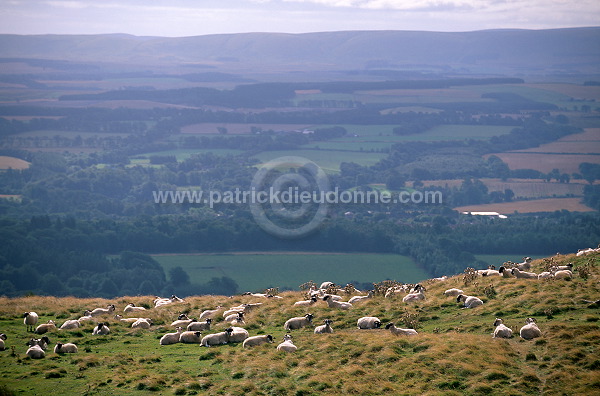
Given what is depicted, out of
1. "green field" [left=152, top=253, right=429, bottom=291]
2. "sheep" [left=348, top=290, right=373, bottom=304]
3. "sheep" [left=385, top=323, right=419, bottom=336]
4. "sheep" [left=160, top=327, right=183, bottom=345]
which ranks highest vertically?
"sheep" [left=348, top=290, right=373, bottom=304]

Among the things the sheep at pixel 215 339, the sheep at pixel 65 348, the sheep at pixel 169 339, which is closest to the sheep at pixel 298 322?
the sheep at pixel 215 339

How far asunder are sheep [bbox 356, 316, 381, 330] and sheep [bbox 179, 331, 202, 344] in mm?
4353

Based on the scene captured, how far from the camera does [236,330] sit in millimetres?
19188

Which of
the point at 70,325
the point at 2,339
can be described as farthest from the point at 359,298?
the point at 2,339

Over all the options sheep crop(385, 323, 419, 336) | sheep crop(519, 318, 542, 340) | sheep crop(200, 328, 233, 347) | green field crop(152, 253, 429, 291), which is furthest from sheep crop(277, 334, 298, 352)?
green field crop(152, 253, 429, 291)

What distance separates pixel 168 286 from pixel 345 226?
97.8ft

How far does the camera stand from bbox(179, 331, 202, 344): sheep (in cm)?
1920

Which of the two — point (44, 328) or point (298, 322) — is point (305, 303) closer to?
point (298, 322)

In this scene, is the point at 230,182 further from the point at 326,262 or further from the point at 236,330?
the point at 236,330

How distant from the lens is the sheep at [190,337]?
19203mm

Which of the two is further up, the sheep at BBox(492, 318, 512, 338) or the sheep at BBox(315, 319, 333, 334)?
the sheep at BBox(492, 318, 512, 338)

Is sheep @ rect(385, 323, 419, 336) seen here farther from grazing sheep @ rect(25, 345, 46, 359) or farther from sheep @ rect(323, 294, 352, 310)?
grazing sheep @ rect(25, 345, 46, 359)

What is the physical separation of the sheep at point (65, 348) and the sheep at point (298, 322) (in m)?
5.68

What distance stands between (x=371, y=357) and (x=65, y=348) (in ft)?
25.4
